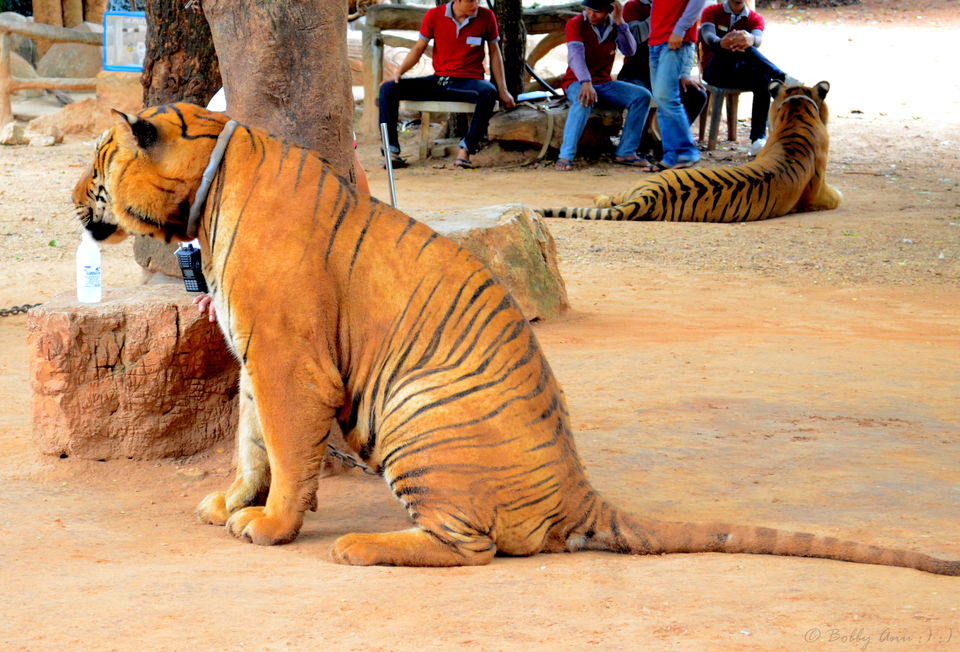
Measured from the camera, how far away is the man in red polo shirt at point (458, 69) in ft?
48.3

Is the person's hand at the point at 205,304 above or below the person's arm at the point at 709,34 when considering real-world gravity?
below

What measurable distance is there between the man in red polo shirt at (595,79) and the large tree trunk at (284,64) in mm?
9989

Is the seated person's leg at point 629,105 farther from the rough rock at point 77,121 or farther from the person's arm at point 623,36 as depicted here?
the rough rock at point 77,121

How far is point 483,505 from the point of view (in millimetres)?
3658

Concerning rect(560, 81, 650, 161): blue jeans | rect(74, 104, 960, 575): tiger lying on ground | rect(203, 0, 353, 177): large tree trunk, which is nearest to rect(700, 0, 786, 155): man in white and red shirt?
rect(560, 81, 650, 161): blue jeans

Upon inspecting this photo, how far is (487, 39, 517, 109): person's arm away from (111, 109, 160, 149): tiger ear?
1149 centimetres

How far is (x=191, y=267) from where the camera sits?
4.55 meters

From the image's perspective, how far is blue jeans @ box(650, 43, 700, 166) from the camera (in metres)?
13.9

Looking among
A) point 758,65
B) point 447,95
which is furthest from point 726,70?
point 447,95

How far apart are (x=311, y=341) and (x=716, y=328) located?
466 centimetres

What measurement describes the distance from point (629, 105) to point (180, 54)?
831cm

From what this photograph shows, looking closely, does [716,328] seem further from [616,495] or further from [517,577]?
[517,577]

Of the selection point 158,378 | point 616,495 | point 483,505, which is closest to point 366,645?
point 483,505

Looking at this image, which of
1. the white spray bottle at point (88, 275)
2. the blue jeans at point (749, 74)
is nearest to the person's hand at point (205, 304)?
the white spray bottle at point (88, 275)
